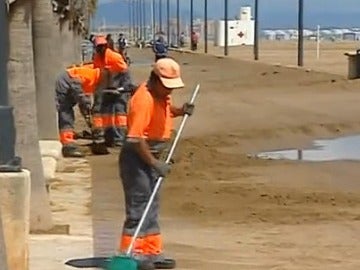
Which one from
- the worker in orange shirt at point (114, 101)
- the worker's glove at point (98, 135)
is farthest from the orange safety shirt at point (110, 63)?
the worker's glove at point (98, 135)

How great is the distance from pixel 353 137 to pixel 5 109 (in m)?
15.6

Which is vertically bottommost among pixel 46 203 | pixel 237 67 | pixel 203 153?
pixel 237 67

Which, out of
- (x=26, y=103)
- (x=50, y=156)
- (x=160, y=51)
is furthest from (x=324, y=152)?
(x=26, y=103)

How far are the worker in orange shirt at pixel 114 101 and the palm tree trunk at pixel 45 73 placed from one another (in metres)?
0.92

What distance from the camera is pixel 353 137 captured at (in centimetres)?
2359

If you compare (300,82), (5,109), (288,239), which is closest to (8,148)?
(5,109)

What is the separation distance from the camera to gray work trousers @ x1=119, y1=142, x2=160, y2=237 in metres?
9.70

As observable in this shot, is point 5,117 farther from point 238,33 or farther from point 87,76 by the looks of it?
point 238,33

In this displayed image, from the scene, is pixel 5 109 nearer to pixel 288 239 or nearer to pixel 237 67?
pixel 288 239

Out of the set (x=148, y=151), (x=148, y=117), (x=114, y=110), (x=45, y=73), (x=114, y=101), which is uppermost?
(x=148, y=117)

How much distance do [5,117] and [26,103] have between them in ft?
11.7

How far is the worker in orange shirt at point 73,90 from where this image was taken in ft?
65.5

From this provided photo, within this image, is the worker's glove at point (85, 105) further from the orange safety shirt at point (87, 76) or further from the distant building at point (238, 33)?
the distant building at point (238, 33)

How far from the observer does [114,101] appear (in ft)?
66.9
